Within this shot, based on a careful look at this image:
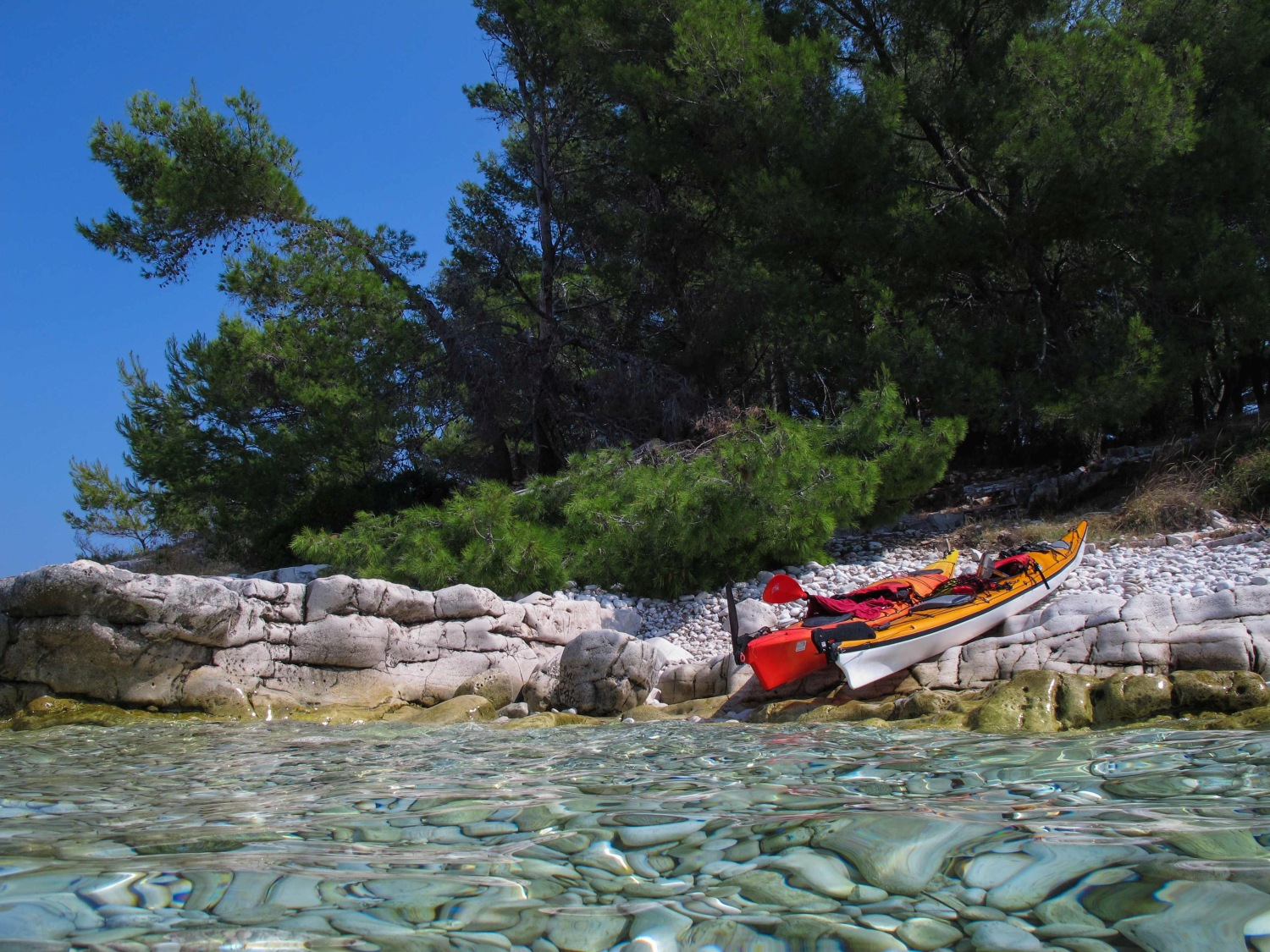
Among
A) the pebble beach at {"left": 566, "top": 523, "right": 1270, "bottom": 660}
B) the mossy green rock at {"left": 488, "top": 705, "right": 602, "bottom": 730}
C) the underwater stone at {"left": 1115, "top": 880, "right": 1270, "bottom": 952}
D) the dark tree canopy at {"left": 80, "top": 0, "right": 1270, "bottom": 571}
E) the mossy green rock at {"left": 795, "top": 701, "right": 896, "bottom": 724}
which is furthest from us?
the dark tree canopy at {"left": 80, "top": 0, "right": 1270, "bottom": 571}

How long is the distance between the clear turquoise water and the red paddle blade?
3.22 meters

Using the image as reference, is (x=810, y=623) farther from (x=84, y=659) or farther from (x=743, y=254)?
(x=743, y=254)

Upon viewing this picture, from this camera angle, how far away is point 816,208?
1226 cm

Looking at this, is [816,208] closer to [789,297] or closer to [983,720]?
[789,297]

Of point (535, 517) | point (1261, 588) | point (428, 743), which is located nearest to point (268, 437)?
point (535, 517)

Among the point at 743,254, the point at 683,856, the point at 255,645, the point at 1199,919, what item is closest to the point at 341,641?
the point at 255,645

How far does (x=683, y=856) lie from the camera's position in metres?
1.92

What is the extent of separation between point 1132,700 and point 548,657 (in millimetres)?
4911

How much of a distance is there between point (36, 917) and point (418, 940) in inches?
27.9

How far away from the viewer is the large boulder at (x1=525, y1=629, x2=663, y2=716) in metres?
6.96

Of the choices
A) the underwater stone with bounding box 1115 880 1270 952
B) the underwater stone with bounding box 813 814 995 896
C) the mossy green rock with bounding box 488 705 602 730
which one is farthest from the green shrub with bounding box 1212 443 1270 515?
the underwater stone with bounding box 1115 880 1270 952

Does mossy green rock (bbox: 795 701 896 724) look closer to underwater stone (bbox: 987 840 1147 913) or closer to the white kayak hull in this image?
the white kayak hull

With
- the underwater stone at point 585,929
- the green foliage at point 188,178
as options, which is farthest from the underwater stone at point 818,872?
the green foliage at point 188,178

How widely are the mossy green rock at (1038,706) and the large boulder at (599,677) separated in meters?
2.84
